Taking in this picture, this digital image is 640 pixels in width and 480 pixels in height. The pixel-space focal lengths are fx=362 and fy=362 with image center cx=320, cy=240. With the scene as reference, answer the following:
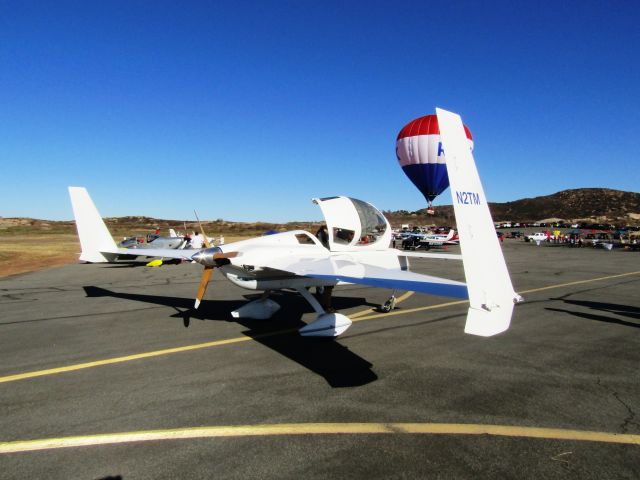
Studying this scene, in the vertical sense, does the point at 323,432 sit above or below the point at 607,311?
above

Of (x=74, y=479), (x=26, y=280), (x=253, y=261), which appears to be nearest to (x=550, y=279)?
(x=253, y=261)

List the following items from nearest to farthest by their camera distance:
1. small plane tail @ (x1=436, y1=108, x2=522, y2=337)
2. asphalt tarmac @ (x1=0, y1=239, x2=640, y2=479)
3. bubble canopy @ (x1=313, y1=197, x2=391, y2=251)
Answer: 1. small plane tail @ (x1=436, y1=108, x2=522, y2=337)
2. asphalt tarmac @ (x1=0, y1=239, x2=640, y2=479)
3. bubble canopy @ (x1=313, y1=197, x2=391, y2=251)

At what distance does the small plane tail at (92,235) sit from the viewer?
1059 centimetres

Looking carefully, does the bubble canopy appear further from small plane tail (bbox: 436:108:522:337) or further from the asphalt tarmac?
small plane tail (bbox: 436:108:522:337)

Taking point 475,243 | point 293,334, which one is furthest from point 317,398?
point 293,334

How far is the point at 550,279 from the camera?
17516 mm

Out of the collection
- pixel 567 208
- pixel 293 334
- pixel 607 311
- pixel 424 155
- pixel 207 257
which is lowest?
pixel 607 311

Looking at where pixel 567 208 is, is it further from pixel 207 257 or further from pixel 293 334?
pixel 207 257

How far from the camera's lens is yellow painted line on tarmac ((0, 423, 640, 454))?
408cm

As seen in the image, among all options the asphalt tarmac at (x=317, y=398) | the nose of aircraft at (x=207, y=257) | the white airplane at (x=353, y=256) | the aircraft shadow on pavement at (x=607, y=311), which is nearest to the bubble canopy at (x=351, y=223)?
the white airplane at (x=353, y=256)

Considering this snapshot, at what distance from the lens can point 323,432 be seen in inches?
168

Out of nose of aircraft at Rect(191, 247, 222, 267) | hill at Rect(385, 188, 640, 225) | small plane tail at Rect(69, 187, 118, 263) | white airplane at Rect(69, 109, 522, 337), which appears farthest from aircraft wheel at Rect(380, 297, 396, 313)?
hill at Rect(385, 188, 640, 225)

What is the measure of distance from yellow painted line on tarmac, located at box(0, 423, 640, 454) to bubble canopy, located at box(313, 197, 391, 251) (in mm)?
5254

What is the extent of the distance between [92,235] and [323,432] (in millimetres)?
9838
